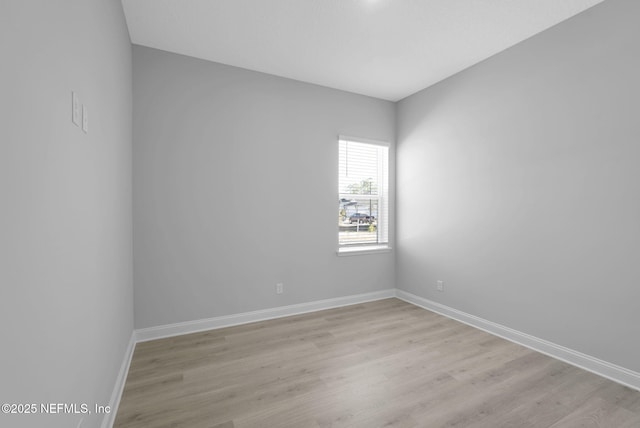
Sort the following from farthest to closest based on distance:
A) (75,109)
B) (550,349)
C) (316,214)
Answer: (316,214)
(550,349)
(75,109)

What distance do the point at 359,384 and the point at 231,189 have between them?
2237 mm

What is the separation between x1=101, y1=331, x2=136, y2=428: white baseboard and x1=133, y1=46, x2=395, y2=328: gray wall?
18.0 inches

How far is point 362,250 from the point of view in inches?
157

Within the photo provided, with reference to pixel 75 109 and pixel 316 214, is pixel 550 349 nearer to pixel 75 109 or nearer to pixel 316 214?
pixel 316 214

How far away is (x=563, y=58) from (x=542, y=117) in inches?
18.9

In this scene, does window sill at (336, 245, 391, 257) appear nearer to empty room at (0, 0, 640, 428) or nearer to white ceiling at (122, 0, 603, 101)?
empty room at (0, 0, 640, 428)

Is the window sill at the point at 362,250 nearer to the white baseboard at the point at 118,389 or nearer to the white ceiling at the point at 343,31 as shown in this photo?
the white ceiling at the point at 343,31

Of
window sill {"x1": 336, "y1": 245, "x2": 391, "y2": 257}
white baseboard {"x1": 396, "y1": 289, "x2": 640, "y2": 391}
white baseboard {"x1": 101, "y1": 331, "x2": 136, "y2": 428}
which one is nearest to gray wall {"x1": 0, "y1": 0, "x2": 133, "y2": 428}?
white baseboard {"x1": 101, "y1": 331, "x2": 136, "y2": 428}

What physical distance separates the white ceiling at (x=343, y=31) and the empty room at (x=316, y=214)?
24mm

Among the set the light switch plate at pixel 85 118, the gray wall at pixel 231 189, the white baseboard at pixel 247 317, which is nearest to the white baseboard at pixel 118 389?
the white baseboard at pixel 247 317

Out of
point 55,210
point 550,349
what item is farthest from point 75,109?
point 550,349

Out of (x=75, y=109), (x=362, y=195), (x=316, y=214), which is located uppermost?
(x=75, y=109)

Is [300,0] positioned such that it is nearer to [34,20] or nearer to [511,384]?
[34,20]

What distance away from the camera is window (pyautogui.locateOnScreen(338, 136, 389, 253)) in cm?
396
